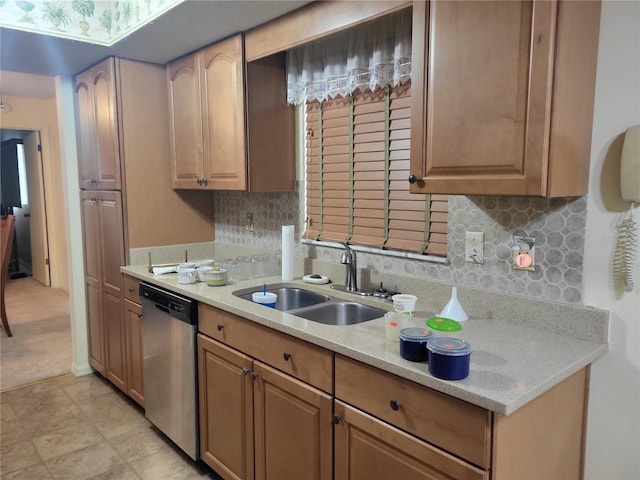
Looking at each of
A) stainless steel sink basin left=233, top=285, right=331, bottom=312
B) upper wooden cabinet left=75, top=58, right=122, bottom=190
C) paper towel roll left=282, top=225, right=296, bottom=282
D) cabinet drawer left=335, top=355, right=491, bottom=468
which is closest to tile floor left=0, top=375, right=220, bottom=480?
stainless steel sink basin left=233, top=285, right=331, bottom=312

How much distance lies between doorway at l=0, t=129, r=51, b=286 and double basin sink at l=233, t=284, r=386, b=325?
521cm

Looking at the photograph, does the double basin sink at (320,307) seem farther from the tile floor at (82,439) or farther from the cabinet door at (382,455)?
the tile floor at (82,439)

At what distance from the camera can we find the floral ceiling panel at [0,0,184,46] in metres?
2.30

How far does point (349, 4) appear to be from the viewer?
1867 mm

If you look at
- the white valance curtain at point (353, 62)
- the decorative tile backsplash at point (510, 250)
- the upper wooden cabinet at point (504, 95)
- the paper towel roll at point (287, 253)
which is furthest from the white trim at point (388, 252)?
the white valance curtain at point (353, 62)

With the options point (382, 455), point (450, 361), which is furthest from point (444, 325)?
point (382, 455)

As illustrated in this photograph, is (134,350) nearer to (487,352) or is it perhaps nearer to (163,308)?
(163,308)

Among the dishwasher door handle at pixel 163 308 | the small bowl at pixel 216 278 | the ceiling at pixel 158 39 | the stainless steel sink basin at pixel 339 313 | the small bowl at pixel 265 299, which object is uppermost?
the ceiling at pixel 158 39

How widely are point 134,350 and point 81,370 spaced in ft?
3.00

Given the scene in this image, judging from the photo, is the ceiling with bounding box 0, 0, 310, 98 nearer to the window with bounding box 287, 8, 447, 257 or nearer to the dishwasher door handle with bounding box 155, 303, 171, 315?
the window with bounding box 287, 8, 447, 257

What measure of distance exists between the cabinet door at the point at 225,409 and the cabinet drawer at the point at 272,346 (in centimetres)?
6

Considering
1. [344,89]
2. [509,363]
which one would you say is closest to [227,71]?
[344,89]

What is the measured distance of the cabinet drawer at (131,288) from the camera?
112 inches

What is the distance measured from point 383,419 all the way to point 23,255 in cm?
809
